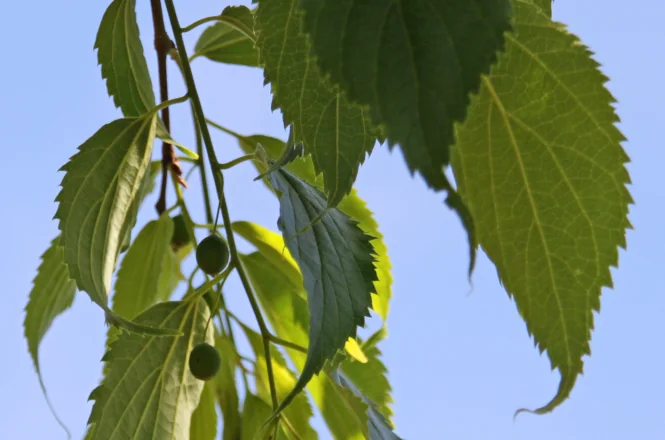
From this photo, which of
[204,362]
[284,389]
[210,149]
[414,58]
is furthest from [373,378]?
[414,58]

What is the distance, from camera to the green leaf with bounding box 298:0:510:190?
375mm

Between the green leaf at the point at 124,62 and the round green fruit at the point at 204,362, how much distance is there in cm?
32

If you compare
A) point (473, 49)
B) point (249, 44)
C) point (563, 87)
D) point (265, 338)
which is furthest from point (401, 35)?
point (249, 44)

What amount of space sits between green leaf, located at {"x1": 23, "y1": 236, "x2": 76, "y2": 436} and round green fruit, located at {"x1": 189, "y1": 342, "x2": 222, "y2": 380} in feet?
0.84

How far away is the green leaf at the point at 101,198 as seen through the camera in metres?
0.77

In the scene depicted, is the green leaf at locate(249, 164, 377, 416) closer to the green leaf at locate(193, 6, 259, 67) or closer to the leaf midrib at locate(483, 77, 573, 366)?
the leaf midrib at locate(483, 77, 573, 366)

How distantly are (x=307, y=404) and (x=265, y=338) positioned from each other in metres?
0.10

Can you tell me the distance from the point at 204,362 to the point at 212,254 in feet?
0.37

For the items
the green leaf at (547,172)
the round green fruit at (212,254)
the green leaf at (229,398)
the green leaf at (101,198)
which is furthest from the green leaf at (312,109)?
the green leaf at (229,398)

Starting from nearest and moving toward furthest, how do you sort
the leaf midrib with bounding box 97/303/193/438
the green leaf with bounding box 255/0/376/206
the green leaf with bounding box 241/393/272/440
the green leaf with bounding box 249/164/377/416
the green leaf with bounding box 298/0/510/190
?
the green leaf with bounding box 298/0/510/190 < the green leaf with bounding box 255/0/376/206 < the green leaf with bounding box 249/164/377/416 < the leaf midrib with bounding box 97/303/193/438 < the green leaf with bounding box 241/393/272/440

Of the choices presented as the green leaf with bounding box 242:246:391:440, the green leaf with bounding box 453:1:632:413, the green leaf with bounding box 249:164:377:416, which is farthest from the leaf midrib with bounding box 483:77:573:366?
the green leaf with bounding box 242:246:391:440

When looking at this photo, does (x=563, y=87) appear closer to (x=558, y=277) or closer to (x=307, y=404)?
(x=558, y=277)

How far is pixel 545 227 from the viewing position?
61 centimetres

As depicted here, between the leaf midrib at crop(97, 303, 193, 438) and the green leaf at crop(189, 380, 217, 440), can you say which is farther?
the green leaf at crop(189, 380, 217, 440)
